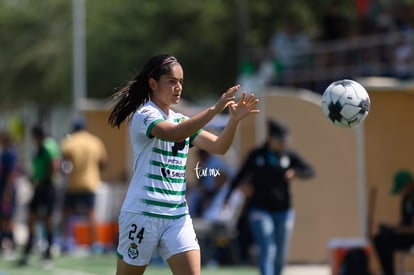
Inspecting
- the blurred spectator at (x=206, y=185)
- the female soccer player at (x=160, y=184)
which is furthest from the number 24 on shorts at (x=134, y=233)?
the blurred spectator at (x=206, y=185)

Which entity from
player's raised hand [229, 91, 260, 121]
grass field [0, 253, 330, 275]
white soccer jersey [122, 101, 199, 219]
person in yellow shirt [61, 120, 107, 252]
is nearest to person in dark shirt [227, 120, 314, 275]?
grass field [0, 253, 330, 275]

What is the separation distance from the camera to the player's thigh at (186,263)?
23.7 feet

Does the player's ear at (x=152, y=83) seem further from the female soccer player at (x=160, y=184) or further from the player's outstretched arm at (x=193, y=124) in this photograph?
the player's outstretched arm at (x=193, y=124)

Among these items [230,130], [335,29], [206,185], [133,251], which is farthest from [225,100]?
[335,29]

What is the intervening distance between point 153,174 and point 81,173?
9.61 meters

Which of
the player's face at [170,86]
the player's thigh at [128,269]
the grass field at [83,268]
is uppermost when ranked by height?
the player's face at [170,86]

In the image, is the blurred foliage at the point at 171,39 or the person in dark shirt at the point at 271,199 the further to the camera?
the blurred foliage at the point at 171,39

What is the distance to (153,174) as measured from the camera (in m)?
7.35

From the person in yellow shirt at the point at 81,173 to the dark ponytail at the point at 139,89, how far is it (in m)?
9.01

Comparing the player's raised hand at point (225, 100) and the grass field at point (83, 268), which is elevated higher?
the player's raised hand at point (225, 100)

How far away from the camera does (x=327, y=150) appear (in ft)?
51.7

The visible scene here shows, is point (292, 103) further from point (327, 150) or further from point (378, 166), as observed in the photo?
point (378, 166)

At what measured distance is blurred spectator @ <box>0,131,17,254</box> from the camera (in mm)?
18000

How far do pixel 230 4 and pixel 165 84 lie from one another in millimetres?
23678
